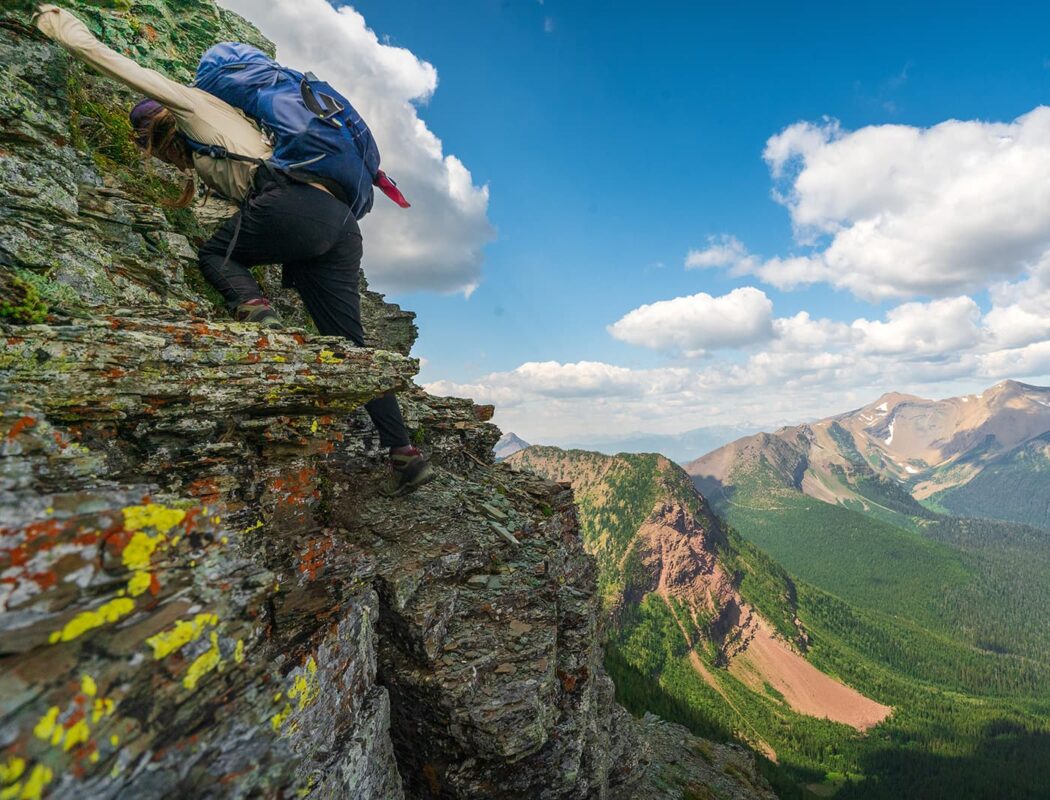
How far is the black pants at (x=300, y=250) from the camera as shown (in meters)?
6.34

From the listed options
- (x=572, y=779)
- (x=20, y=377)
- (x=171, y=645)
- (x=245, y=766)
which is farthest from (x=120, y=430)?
(x=572, y=779)

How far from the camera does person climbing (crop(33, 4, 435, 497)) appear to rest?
222 inches

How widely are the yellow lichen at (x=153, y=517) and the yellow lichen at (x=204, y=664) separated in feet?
3.62

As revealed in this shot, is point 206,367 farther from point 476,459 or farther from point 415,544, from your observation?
point 476,459

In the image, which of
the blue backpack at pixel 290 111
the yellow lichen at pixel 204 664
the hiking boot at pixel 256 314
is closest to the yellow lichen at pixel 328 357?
the hiking boot at pixel 256 314

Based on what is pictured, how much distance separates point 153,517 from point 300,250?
14.3 ft

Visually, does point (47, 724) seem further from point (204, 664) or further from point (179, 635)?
point (204, 664)

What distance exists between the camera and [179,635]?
12.7 ft

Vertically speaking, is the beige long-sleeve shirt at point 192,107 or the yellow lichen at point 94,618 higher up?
the beige long-sleeve shirt at point 192,107

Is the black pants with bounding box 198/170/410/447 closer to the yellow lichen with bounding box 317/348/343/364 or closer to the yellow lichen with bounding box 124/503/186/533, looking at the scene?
the yellow lichen with bounding box 317/348/343/364

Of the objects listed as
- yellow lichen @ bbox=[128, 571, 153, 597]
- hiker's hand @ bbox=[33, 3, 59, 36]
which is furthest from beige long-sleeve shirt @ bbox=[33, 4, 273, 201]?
yellow lichen @ bbox=[128, 571, 153, 597]

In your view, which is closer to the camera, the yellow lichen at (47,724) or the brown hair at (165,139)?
the yellow lichen at (47,724)

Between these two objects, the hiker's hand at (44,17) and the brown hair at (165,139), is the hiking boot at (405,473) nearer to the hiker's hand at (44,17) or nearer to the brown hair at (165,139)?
the brown hair at (165,139)

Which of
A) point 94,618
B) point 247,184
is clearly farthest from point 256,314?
point 94,618
